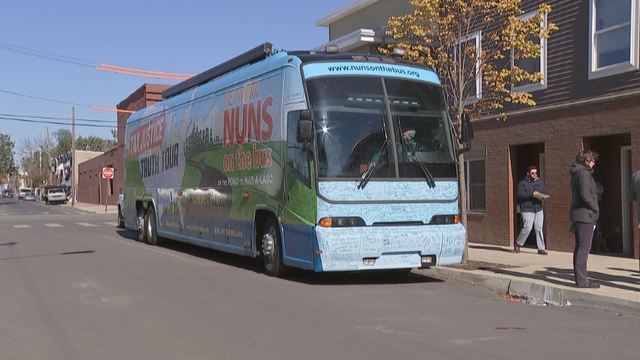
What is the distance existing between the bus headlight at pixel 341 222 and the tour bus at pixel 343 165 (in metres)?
0.01

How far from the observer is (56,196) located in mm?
67312

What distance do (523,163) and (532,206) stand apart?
8.47ft

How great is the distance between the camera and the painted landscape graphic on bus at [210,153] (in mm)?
10867

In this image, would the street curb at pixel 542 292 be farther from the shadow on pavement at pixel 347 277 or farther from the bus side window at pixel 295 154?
the bus side window at pixel 295 154

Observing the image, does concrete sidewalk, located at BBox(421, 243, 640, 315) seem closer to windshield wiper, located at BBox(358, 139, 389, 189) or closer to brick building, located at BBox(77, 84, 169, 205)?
windshield wiper, located at BBox(358, 139, 389, 189)

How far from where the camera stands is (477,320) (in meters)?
7.43

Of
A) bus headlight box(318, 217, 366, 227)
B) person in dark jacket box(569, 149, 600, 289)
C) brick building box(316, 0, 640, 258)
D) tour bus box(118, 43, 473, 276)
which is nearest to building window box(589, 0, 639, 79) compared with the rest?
brick building box(316, 0, 640, 258)

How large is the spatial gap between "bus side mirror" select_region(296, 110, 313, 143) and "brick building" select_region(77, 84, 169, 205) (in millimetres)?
36167

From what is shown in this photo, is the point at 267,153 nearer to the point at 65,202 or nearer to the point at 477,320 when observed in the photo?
the point at 477,320

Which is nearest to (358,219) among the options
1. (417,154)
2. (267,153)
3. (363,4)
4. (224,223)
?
(417,154)

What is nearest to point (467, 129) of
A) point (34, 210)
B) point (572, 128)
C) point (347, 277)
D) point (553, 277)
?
point (553, 277)

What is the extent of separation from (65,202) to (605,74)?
213 ft

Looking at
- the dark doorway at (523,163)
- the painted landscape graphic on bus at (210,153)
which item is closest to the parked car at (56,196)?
the painted landscape graphic on bus at (210,153)

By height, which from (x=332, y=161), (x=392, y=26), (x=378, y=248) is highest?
(x=392, y=26)
